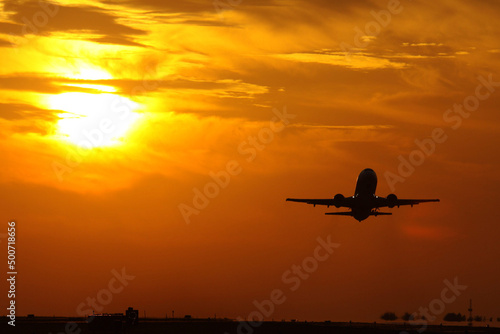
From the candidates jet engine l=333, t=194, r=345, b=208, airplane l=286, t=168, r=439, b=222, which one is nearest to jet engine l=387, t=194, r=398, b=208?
airplane l=286, t=168, r=439, b=222

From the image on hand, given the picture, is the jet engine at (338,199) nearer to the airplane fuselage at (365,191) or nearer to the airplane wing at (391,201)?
the airplane fuselage at (365,191)

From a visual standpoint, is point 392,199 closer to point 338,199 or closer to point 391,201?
point 391,201

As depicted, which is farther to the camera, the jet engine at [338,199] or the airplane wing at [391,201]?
the jet engine at [338,199]

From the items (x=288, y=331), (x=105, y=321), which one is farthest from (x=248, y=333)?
(x=105, y=321)

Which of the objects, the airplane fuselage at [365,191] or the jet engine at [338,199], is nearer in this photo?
the airplane fuselage at [365,191]

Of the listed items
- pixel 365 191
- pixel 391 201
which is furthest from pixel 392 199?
pixel 365 191

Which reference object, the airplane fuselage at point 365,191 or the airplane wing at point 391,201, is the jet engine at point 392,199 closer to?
the airplane wing at point 391,201

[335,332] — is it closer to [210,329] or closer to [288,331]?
[288,331]

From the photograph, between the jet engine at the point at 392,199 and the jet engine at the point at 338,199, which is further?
the jet engine at the point at 338,199

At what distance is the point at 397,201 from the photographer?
162 metres

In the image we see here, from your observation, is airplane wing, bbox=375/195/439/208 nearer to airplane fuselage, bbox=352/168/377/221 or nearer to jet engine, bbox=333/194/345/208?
airplane fuselage, bbox=352/168/377/221

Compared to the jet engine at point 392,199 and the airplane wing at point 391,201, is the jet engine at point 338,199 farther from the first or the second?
the jet engine at point 392,199

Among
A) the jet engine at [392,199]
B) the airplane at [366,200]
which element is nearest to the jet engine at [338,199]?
the airplane at [366,200]

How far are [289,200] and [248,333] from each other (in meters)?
42.7
